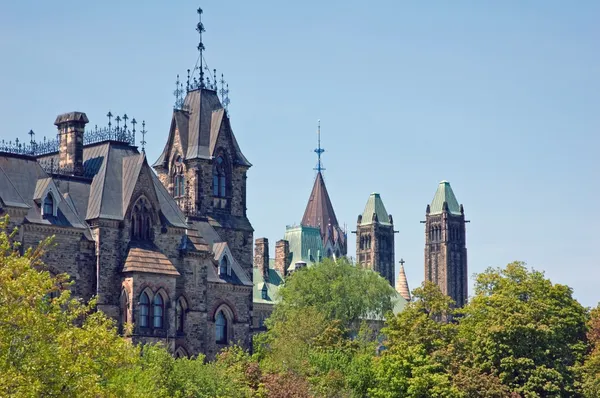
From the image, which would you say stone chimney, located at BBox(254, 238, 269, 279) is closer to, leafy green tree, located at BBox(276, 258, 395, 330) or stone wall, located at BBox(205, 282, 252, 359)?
leafy green tree, located at BBox(276, 258, 395, 330)

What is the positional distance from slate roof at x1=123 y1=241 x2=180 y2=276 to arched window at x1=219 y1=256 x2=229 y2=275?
820 centimetres

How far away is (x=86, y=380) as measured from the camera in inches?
1758

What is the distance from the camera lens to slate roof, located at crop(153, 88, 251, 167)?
3863 inches

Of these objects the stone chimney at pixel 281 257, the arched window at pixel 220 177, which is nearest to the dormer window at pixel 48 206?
the arched window at pixel 220 177

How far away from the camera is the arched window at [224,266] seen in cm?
8969

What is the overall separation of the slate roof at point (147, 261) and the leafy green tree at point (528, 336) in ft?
57.1

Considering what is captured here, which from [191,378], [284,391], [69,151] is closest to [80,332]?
[191,378]

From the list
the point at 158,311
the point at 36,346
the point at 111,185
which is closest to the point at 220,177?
the point at 111,185

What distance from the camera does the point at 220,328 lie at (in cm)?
8900

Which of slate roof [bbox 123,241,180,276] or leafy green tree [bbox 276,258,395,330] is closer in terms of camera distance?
slate roof [bbox 123,241,180,276]

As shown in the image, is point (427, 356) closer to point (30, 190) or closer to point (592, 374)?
point (592, 374)

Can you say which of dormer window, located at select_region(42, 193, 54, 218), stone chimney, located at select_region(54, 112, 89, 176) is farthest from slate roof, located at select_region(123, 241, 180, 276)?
stone chimney, located at select_region(54, 112, 89, 176)

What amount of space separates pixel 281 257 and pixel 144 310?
3317 inches

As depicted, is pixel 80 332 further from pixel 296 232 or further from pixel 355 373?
pixel 296 232
